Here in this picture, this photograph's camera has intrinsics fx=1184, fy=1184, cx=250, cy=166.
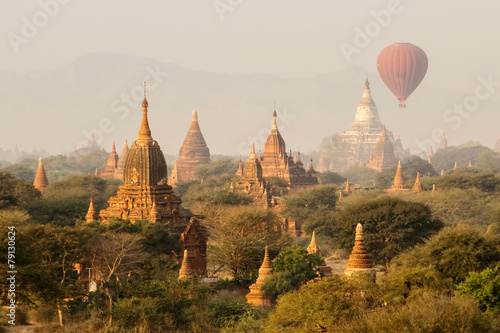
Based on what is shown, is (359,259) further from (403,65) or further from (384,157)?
(384,157)

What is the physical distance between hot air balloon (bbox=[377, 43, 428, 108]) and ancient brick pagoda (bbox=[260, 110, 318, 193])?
68330mm

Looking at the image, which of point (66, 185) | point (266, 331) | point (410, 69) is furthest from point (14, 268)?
point (410, 69)

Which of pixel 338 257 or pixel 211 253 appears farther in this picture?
pixel 338 257

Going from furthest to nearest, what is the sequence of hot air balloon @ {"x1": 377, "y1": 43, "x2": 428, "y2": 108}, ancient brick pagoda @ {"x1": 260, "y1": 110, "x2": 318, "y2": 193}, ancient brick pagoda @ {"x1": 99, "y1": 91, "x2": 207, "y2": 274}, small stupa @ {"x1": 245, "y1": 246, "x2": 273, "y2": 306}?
hot air balloon @ {"x1": 377, "y1": 43, "x2": 428, "y2": 108} → ancient brick pagoda @ {"x1": 260, "y1": 110, "x2": 318, "y2": 193} → ancient brick pagoda @ {"x1": 99, "y1": 91, "x2": 207, "y2": 274} → small stupa @ {"x1": 245, "y1": 246, "x2": 273, "y2": 306}

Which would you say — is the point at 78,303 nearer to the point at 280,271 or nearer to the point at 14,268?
the point at 14,268

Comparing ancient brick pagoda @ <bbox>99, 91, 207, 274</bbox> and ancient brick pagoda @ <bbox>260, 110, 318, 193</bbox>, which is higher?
ancient brick pagoda @ <bbox>260, 110, 318, 193</bbox>

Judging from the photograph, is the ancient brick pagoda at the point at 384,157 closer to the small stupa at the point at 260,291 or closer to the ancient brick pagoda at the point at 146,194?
the ancient brick pagoda at the point at 146,194

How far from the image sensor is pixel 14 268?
35.4 m

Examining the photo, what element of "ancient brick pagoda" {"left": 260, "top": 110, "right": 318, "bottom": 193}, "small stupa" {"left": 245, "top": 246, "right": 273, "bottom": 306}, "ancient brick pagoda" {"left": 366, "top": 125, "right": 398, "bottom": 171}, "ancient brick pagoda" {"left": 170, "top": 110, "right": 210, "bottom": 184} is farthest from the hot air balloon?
"small stupa" {"left": 245, "top": 246, "right": 273, "bottom": 306}

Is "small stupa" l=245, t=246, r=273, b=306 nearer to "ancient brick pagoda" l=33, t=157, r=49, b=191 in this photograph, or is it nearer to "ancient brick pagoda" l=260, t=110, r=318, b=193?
"ancient brick pagoda" l=33, t=157, r=49, b=191

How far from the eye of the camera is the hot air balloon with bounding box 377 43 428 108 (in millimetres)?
174250

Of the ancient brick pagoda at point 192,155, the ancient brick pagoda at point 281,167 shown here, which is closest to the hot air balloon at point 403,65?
the ancient brick pagoda at point 192,155

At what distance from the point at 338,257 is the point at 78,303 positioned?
2430 centimetres

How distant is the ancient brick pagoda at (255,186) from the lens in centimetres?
8862
